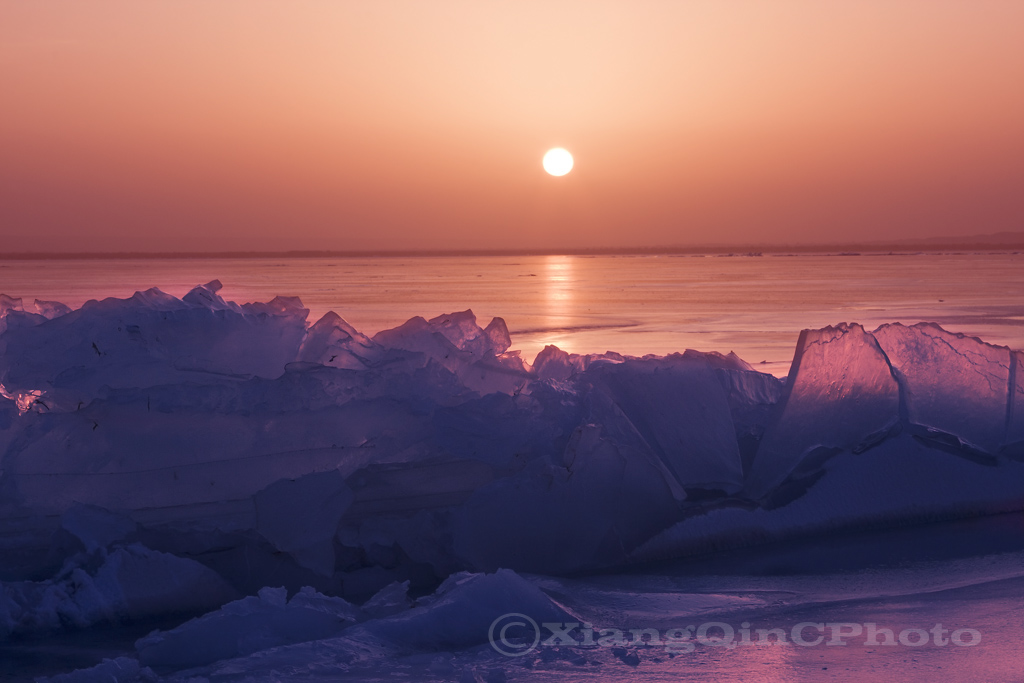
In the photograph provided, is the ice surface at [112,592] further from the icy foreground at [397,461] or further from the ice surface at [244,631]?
the ice surface at [244,631]

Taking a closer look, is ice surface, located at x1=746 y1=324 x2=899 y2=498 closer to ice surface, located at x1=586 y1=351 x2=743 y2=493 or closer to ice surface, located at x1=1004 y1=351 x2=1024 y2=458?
ice surface, located at x1=586 y1=351 x2=743 y2=493

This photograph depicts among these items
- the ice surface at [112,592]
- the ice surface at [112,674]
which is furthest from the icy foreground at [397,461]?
the ice surface at [112,674]

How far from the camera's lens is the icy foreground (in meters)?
2.62

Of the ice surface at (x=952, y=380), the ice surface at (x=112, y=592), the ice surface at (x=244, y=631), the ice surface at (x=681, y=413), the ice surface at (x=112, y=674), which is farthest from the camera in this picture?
the ice surface at (x=952, y=380)

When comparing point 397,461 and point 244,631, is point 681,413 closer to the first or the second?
point 397,461

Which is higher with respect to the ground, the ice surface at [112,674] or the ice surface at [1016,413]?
the ice surface at [1016,413]

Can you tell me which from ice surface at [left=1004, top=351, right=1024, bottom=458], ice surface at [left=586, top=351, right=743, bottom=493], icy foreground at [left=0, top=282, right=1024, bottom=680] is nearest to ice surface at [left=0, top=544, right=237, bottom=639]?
icy foreground at [left=0, top=282, right=1024, bottom=680]

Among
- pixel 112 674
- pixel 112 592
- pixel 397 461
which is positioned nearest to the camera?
pixel 112 674

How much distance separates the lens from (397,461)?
308cm

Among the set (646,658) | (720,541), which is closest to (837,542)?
(720,541)

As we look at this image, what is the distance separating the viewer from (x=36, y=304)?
3795 millimetres

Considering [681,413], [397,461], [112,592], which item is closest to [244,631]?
[112,592]

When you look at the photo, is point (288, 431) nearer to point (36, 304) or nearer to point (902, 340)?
point (36, 304)

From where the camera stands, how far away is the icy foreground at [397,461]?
8.61 ft
